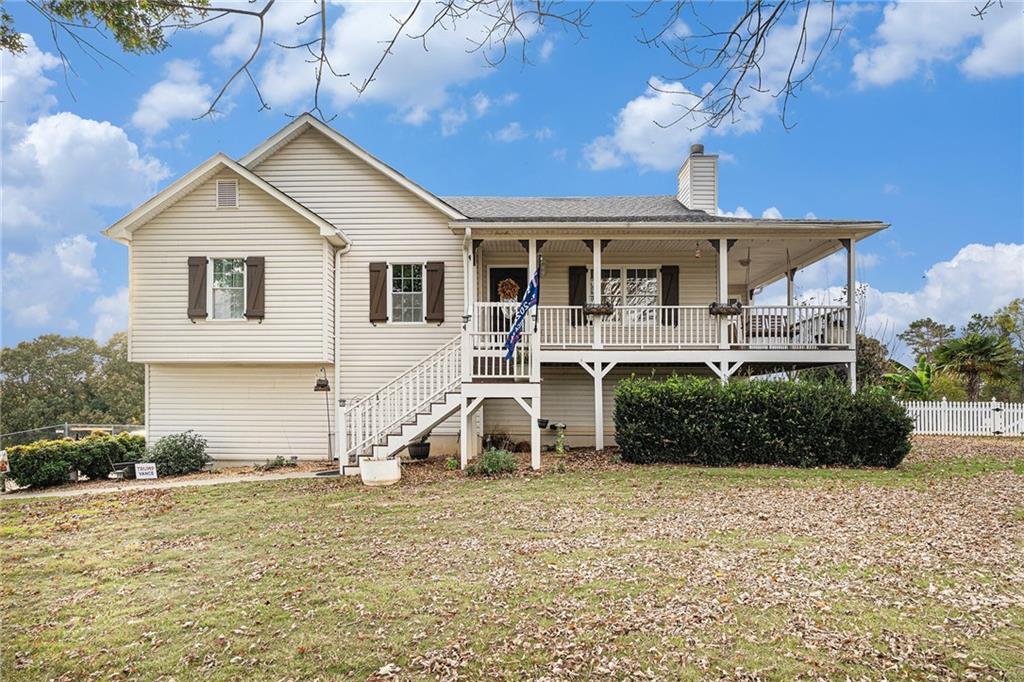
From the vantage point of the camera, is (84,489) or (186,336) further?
(186,336)

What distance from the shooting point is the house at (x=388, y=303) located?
1359cm

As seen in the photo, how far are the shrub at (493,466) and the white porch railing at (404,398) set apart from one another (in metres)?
1.57

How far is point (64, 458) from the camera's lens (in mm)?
12906

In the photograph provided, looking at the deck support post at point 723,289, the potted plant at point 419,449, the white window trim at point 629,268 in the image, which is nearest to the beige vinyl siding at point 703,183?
the white window trim at point 629,268

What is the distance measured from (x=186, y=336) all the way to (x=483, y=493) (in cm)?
828

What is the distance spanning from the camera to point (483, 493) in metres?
9.69

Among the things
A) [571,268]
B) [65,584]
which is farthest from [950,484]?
[65,584]

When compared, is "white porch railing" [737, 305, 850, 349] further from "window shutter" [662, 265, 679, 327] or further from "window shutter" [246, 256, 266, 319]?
"window shutter" [246, 256, 266, 319]

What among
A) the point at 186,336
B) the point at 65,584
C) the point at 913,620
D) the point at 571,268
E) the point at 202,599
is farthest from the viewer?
the point at 571,268

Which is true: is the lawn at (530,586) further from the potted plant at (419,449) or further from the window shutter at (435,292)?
the window shutter at (435,292)

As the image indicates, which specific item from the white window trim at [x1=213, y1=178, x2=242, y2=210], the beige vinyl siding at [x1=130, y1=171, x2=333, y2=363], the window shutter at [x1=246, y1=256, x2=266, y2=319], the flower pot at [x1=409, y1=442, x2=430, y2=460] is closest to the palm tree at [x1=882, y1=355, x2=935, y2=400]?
the flower pot at [x1=409, y1=442, x2=430, y2=460]

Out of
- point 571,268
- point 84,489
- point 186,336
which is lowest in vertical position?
point 84,489

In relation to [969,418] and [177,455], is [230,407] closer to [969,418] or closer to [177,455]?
[177,455]

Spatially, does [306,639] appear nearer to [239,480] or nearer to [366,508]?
[366,508]
